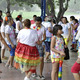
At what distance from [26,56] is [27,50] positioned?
0.15m

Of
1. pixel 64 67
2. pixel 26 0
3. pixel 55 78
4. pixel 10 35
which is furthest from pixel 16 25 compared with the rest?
pixel 26 0

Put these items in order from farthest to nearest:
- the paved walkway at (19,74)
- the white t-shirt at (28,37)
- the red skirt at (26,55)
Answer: the paved walkway at (19,74) < the red skirt at (26,55) < the white t-shirt at (28,37)

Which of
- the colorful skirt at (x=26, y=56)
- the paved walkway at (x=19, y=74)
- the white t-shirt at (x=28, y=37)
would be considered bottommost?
the paved walkway at (x=19, y=74)

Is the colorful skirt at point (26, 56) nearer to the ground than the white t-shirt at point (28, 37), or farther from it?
nearer to the ground

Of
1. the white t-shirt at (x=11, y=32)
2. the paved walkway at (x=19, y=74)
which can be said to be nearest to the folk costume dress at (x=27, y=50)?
the paved walkway at (x=19, y=74)

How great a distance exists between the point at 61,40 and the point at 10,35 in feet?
8.34

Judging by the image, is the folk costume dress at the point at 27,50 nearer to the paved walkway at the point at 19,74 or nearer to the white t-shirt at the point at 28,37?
the white t-shirt at the point at 28,37

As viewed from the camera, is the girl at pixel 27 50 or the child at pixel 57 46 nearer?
the child at pixel 57 46

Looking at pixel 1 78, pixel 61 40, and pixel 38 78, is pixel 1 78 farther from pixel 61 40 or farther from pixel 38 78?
pixel 61 40

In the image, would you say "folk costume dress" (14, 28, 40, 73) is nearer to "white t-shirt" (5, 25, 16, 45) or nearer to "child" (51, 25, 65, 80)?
"child" (51, 25, 65, 80)

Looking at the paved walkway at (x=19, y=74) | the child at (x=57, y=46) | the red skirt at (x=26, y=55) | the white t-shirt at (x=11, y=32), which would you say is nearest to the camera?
the child at (x=57, y=46)

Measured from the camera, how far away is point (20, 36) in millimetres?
5570

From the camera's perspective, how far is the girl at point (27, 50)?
5516 mm

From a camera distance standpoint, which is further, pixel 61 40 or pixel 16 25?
pixel 16 25
